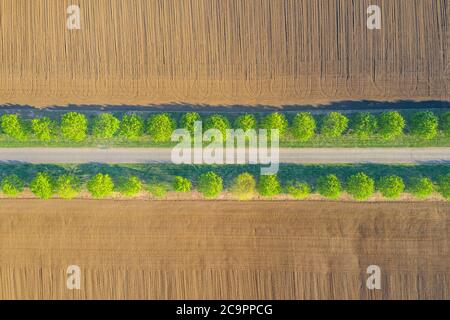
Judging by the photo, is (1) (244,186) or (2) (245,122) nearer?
(2) (245,122)

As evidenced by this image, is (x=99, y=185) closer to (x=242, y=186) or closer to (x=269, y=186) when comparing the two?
(x=242, y=186)

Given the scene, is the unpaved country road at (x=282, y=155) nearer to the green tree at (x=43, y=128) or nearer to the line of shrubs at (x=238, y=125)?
the line of shrubs at (x=238, y=125)

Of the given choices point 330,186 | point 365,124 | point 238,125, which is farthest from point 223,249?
point 365,124

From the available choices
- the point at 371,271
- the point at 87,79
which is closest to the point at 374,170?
the point at 371,271

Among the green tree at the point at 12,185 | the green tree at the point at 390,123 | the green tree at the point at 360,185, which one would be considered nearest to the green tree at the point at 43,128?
the green tree at the point at 12,185

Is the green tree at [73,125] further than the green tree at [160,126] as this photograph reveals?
Yes

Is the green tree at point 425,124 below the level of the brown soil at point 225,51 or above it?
below

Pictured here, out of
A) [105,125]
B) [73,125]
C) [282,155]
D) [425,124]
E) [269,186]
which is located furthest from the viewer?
[282,155]
